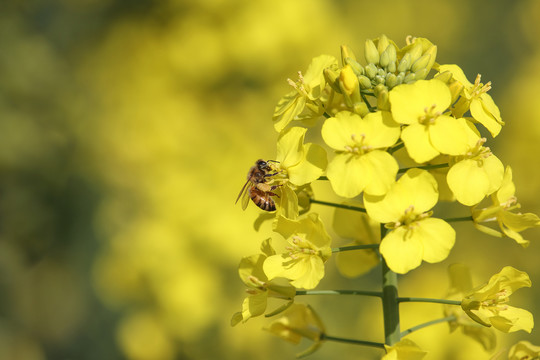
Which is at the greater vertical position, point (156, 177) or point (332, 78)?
point (156, 177)

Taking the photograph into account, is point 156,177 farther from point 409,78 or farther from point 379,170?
point 379,170

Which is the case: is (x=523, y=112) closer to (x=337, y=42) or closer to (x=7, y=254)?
(x=337, y=42)

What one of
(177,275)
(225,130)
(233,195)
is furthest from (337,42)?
(177,275)

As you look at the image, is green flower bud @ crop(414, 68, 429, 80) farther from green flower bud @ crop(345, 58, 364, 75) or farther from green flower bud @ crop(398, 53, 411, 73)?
green flower bud @ crop(345, 58, 364, 75)

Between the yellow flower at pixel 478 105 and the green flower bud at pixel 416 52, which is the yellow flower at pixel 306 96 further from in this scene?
the yellow flower at pixel 478 105

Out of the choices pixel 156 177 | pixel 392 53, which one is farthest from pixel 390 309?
pixel 156 177

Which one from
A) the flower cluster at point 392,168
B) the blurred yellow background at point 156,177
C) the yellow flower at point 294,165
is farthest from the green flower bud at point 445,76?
the blurred yellow background at point 156,177
